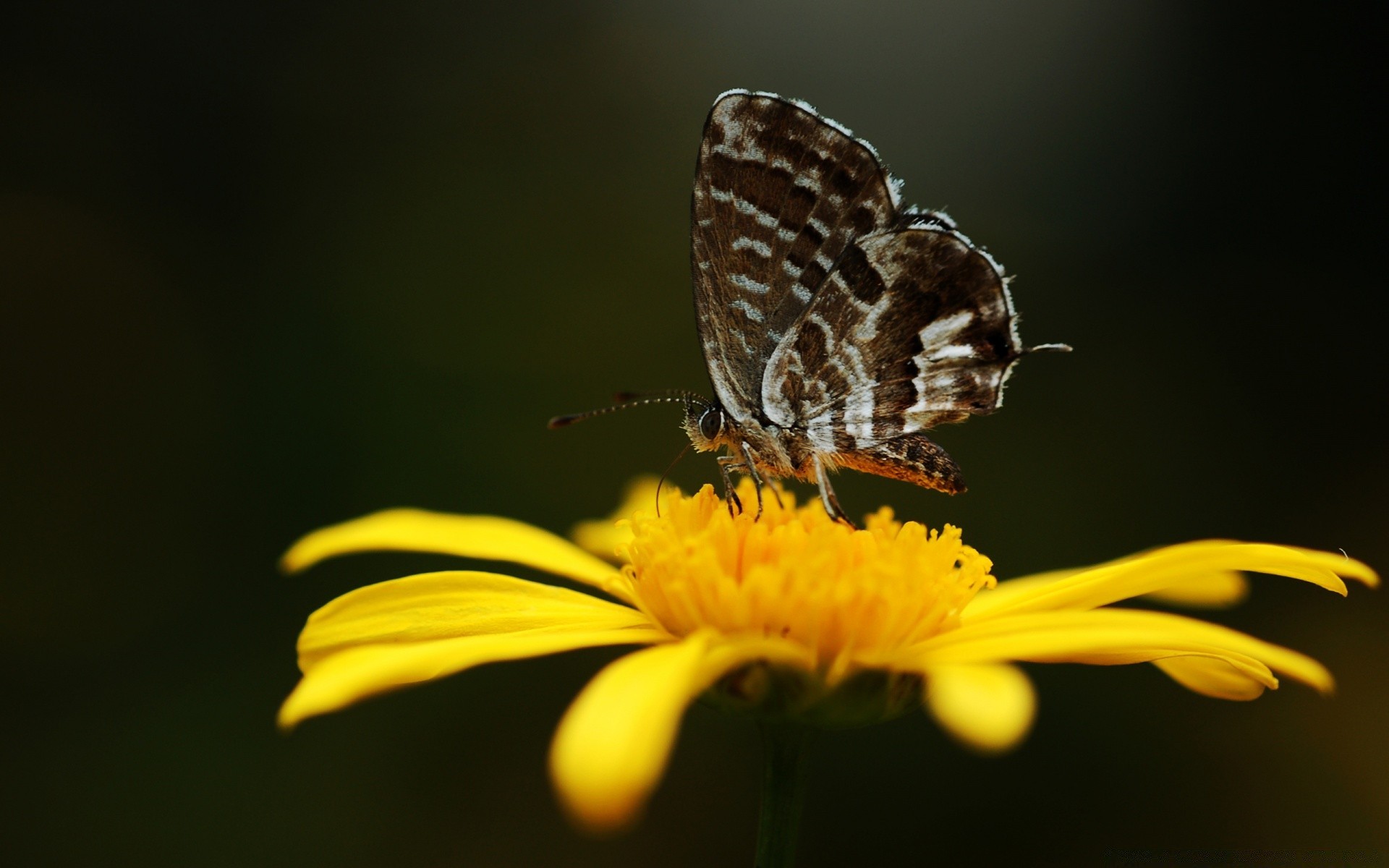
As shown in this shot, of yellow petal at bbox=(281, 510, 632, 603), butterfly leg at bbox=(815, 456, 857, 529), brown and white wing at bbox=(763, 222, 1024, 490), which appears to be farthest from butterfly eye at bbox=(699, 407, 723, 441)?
yellow petal at bbox=(281, 510, 632, 603)

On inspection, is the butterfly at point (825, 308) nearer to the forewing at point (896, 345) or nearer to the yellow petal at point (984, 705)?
the forewing at point (896, 345)

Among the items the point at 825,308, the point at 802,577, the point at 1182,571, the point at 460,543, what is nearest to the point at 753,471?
the point at 825,308

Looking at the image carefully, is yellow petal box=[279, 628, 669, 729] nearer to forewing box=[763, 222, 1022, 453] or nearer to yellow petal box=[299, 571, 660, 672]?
yellow petal box=[299, 571, 660, 672]

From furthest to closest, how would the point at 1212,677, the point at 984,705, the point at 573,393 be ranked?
the point at 573,393, the point at 1212,677, the point at 984,705

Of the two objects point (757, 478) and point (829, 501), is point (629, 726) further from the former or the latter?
point (757, 478)

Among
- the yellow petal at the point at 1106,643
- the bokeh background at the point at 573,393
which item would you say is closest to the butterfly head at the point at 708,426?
the yellow petal at the point at 1106,643

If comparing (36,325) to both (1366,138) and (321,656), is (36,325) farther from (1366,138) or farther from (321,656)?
(1366,138)
